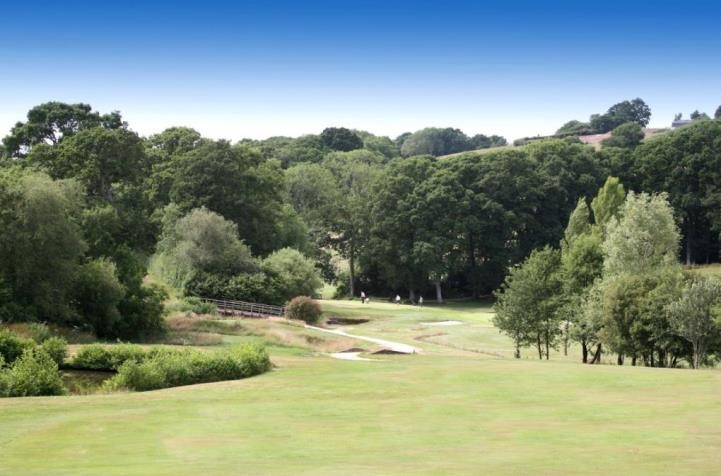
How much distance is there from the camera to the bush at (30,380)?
3041 cm

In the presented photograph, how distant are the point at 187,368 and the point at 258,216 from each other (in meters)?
52.5

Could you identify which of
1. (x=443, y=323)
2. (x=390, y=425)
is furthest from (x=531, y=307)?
(x=390, y=425)

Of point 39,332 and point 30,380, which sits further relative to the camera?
point 39,332

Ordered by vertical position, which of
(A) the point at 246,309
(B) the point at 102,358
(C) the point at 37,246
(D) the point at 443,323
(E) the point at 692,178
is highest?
(E) the point at 692,178

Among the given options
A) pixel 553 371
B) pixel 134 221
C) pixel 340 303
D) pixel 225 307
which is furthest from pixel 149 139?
pixel 553 371

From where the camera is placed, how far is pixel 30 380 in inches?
1214

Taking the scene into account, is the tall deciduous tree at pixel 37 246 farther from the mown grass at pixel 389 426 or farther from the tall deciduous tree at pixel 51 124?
the tall deciduous tree at pixel 51 124

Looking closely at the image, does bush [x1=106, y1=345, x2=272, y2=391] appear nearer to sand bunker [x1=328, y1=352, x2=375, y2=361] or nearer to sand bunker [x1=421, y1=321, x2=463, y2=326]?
sand bunker [x1=328, y1=352, x2=375, y2=361]

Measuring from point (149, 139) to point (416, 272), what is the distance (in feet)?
118

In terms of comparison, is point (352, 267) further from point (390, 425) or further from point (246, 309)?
point (390, 425)

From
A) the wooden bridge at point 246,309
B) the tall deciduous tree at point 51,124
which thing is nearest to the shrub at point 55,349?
the wooden bridge at point 246,309

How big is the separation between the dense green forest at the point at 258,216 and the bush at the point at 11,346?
11.4 m

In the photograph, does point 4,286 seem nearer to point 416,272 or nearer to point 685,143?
point 416,272

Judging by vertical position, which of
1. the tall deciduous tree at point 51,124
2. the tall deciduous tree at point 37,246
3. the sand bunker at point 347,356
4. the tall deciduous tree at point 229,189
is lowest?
the sand bunker at point 347,356
